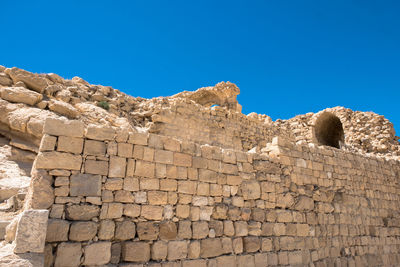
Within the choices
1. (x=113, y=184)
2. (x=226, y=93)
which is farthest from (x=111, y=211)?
(x=226, y=93)

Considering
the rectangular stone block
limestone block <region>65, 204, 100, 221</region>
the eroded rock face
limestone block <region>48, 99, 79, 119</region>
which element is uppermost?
the eroded rock face

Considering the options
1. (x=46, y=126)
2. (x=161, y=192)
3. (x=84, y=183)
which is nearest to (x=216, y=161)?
(x=161, y=192)

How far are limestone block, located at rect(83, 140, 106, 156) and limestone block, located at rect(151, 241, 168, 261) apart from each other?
64.0 inches

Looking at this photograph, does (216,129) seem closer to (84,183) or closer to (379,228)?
(379,228)

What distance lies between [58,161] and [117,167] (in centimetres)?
81

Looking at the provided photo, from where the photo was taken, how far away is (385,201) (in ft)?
25.8

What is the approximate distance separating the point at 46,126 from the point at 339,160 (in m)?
7.00

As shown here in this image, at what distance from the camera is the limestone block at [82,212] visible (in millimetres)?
3527

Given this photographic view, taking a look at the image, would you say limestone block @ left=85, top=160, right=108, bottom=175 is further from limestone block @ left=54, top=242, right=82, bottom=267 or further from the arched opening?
the arched opening

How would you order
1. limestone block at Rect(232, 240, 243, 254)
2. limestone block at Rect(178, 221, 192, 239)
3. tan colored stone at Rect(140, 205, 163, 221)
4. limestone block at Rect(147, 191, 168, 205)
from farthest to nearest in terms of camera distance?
limestone block at Rect(232, 240, 243, 254) < limestone block at Rect(178, 221, 192, 239) < limestone block at Rect(147, 191, 168, 205) < tan colored stone at Rect(140, 205, 163, 221)

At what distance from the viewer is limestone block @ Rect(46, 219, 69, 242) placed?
332 cm

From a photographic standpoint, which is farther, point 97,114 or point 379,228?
point 97,114

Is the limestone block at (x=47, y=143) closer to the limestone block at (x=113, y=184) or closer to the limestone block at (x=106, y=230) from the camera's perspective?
the limestone block at (x=113, y=184)

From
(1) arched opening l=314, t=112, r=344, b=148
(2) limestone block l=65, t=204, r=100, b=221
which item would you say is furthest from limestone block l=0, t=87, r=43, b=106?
(1) arched opening l=314, t=112, r=344, b=148
